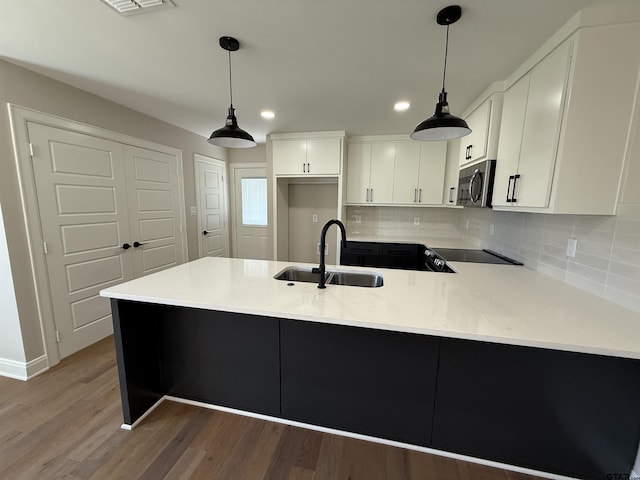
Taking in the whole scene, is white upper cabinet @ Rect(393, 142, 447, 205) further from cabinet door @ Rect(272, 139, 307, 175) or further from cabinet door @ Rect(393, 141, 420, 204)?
cabinet door @ Rect(272, 139, 307, 175)

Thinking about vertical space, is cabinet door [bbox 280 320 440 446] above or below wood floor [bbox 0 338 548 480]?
above

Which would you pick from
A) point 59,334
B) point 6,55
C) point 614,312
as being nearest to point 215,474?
point 59,334

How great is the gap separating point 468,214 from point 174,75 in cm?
363

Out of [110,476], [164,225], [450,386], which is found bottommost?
[110,476]

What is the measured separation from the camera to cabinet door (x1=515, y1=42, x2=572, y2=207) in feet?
4.78

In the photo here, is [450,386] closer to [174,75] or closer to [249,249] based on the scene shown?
[174,75]

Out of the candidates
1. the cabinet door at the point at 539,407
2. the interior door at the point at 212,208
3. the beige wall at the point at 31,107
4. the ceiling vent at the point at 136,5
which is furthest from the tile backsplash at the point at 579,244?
the beige wall at the point at 31,107

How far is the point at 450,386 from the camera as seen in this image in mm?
1359

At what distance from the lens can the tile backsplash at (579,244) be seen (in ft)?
4.40

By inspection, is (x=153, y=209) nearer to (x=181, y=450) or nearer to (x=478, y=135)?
(x=181, y=450)

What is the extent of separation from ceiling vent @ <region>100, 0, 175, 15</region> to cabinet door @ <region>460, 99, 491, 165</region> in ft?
7.75

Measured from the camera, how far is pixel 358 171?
3.80 metres

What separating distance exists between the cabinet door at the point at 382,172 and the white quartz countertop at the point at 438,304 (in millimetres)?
2015

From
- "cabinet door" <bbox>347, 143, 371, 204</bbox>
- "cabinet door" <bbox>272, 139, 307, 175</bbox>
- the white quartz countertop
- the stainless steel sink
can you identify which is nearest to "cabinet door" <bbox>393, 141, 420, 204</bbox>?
"cabinet door" <bbox>347, 143, 371, 204</bbox>
